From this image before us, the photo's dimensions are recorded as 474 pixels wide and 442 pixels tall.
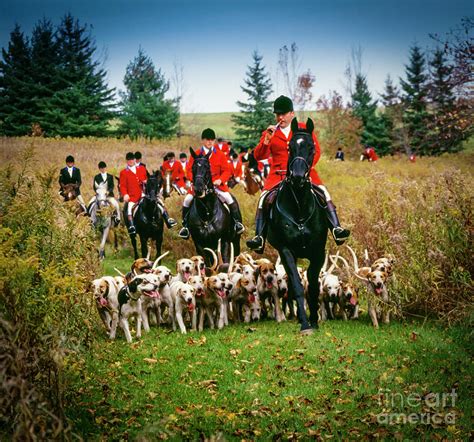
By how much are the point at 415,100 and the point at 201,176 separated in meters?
38.3

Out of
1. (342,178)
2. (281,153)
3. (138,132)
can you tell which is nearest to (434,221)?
(281,153)

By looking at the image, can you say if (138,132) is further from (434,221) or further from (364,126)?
(434,221)

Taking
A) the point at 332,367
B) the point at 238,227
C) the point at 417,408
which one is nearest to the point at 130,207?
the point at 238,227

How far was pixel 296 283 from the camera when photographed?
8750 millimetres

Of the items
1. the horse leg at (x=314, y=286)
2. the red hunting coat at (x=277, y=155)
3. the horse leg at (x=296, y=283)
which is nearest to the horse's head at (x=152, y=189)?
the red hunting coat at (x=277, y=155)

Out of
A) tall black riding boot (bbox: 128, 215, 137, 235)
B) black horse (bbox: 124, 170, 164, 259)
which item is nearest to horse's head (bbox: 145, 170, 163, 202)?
black horse (bbox: 124, 170, 164, 259)

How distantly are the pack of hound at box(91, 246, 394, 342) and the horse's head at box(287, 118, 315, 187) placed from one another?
193cm

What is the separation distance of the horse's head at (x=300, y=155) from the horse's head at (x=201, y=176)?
3.61m

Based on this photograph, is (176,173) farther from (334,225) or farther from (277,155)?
(334,225)

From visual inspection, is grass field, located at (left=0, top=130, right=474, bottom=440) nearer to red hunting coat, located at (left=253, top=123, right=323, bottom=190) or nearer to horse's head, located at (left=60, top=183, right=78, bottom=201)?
red hunting coat, located at (left=253, top=123, right=323, bottom=190)

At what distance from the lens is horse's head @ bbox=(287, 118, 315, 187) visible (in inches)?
312

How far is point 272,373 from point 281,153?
372 cm

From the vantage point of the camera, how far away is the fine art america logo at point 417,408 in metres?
5.34

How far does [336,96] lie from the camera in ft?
171
